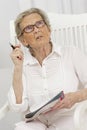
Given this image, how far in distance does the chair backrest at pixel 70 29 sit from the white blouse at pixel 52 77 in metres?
0.23

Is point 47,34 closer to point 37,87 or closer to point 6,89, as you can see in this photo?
point 37,87

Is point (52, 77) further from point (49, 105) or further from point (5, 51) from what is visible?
point (5, 51)

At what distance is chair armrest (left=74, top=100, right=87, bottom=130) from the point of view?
121 centimetres

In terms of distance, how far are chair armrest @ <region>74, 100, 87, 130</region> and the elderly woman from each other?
0.42 ft

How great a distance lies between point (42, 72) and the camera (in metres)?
1.55

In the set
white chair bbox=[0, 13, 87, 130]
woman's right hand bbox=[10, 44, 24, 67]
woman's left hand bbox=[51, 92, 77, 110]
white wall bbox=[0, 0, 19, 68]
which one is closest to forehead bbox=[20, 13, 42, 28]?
woman's right hand bbox=[10, 44, 24, 67]

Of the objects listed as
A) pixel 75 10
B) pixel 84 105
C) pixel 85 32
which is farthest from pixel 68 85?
pixel 75 10

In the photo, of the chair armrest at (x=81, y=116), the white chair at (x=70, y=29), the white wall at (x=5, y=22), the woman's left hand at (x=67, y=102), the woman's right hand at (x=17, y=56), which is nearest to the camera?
the chair armrest at (x=81, y=116)

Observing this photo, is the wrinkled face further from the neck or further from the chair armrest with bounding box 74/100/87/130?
the chair armrest with bounding box 74/100/87/130

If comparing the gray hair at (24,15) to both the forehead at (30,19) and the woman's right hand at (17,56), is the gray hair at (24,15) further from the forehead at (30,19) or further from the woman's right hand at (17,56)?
the woman's right hand at (17,56)

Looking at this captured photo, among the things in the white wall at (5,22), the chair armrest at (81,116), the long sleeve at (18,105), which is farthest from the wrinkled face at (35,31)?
the white wall at (5,22)

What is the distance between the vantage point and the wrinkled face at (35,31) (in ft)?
4.87

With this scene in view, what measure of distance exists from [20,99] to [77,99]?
0.31 meters

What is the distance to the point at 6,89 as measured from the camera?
220 cm
